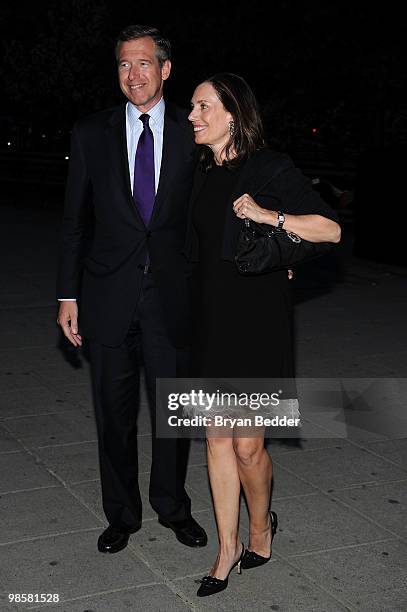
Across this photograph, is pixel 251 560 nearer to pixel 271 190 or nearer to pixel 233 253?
pixel 233 253

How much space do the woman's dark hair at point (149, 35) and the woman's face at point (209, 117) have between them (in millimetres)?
447

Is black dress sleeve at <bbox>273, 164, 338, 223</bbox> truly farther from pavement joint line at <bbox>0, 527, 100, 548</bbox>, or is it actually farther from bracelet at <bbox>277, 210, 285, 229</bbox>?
pavement joint line at <bbox>0, 527, 100, 548</bbox>

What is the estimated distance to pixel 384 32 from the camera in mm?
22203

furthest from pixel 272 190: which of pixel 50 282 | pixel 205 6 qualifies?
pixel 205 6

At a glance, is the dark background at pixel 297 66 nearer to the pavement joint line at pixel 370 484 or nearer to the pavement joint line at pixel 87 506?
the pavement joint line at pixel 370 484

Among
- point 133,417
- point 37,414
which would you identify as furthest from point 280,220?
point 37,414

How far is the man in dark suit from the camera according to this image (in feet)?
14.7

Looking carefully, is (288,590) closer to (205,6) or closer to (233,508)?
(233,508)

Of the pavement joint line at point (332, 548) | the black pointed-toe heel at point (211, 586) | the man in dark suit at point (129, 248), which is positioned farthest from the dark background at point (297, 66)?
the black pointed-toe heel at point (211, 586)

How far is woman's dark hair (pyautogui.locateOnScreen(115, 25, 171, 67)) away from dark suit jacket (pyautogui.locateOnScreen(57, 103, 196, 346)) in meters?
0.26

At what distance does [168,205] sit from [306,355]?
14.7 ft

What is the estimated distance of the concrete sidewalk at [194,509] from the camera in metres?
4.30

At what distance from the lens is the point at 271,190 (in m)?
4.07

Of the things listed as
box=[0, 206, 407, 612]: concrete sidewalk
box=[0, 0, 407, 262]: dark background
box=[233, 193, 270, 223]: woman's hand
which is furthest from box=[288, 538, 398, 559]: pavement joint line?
box=[0, 0, 407, 262]: dark background
